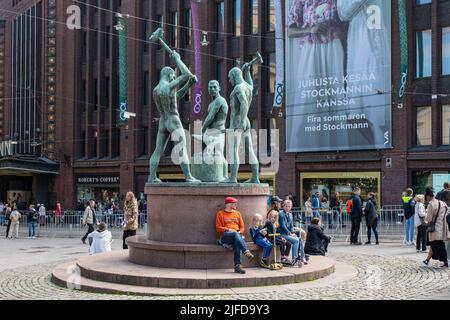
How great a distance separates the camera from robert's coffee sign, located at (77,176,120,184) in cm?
4309

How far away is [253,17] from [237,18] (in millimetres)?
1374

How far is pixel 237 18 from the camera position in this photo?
37.7m

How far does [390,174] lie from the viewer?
30.2 meters

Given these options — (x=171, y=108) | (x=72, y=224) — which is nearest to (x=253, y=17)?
(x=72, y=224)

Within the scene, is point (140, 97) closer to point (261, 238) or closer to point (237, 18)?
point (237, 18)

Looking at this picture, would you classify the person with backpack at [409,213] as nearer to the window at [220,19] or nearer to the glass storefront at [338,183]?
the glass storefront at [338,183]

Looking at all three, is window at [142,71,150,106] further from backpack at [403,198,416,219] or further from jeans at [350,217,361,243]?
backpack at [403,198,416,219]

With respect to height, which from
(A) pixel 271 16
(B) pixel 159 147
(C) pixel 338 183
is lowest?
(C) pixel 338 183

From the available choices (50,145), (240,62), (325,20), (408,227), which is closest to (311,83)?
(325,20)

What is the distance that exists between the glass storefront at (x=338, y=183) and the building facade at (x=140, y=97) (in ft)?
0.19

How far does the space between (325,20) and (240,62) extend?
648 cm

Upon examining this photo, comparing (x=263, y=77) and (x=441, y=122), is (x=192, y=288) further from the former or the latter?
(x=263, y=77)

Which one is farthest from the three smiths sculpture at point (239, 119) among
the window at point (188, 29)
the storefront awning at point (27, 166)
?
the storefront awning at point (27, 166)

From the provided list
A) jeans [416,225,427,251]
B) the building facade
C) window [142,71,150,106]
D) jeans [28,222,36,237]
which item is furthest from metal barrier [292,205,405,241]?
window [142,71,150,106]
